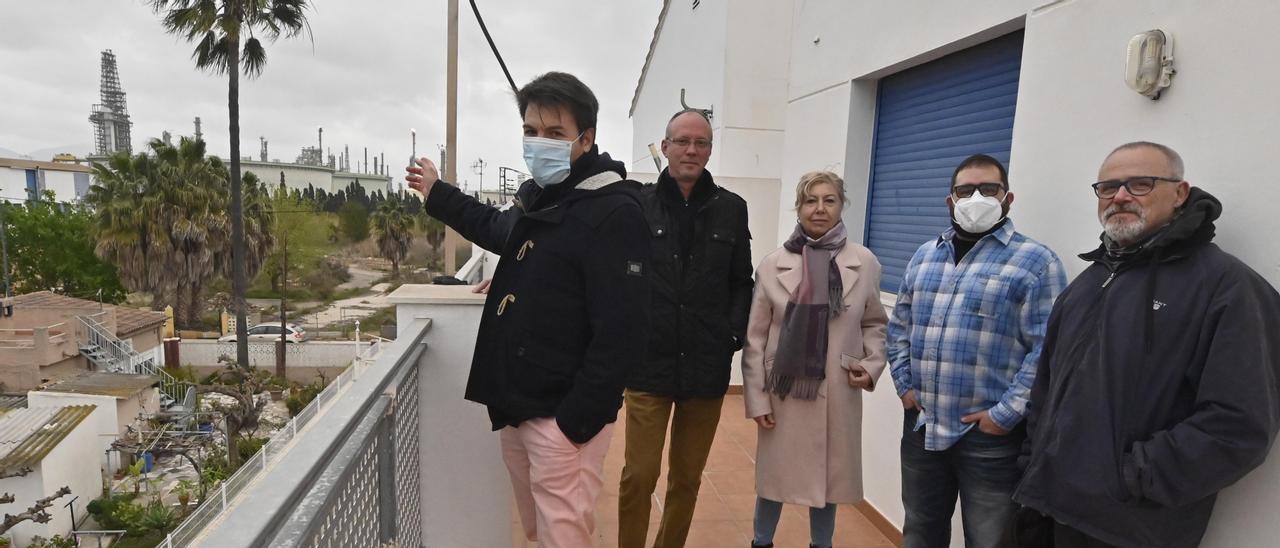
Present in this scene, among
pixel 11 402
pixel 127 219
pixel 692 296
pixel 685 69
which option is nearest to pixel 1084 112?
pixel 692 296

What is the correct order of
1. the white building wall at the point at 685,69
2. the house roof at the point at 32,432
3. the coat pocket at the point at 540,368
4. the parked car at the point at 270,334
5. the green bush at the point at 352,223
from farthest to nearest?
1. the green bush at the point at 352,223
2. the parked car at the point at 270,334
3. the house roof at the point at 32,432
4. the white building wall at the point at 685,69
5. the coat pocket at the point at 540,368

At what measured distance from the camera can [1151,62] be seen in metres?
1.71

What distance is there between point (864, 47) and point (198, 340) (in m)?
34.4

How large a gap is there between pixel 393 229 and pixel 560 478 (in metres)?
42.6

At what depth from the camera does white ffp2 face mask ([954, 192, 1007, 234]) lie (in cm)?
186

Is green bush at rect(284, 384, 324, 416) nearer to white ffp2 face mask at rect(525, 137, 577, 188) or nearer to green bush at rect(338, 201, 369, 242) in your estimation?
white ffp2 face mask at rect(525, 137, 577, 188)

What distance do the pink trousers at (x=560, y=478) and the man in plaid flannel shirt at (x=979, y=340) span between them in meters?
1.05

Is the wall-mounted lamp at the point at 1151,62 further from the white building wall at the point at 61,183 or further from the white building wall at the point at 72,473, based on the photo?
the white building wall at the point at 61,183

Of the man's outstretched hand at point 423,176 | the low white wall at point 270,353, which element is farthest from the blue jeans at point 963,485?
the low white wall at point 270,353

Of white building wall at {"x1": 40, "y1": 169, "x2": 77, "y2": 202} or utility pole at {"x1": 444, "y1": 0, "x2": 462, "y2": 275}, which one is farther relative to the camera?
white building wall at {"x1": 40, "y1": 169, "x2": 77, "y2": 202}

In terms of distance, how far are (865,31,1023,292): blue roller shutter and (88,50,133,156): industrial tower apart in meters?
94.9

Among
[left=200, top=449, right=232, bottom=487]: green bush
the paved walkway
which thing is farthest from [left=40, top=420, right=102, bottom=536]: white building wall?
the paved walkway

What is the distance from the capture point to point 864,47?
3275 millimetres

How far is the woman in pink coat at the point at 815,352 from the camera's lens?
224 cm
